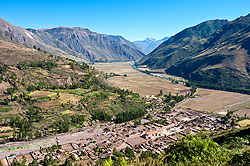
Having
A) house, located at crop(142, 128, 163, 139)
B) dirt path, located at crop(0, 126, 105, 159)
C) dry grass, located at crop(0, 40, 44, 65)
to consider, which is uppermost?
dry grass, located at crop(0, 40, 44, 65)

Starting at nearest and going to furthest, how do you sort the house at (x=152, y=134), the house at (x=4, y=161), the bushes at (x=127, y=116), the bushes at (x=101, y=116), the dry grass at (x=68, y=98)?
the house at (x=4, y=161)
the house at (x=152, y=134)
the bushes at (x=127, y=116)
the bushes at (x=101, y=116)
the dry grass at (x=68, y=98)

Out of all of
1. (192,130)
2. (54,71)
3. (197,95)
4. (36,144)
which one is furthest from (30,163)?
(197,95)

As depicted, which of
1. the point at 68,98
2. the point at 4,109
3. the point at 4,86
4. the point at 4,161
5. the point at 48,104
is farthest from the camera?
the point at 68,98

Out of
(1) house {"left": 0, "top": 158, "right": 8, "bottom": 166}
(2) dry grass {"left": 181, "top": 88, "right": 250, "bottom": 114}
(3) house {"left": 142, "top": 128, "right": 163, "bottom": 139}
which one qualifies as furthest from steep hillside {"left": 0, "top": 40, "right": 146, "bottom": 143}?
(2) dry grass {"left": 181, "top": 88, "right": 250, "bottom": 114}

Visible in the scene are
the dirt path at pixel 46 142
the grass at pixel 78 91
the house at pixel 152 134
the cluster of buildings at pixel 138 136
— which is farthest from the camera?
the grass at pixel 78 91

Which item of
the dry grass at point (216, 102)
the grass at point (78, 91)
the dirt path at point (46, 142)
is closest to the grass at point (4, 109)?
the dirt path at point (46, 142)

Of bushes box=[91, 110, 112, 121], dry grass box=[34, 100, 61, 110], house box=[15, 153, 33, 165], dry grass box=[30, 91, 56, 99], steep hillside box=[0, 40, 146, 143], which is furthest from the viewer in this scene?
dry grass box=[30, 91, 56, 99]

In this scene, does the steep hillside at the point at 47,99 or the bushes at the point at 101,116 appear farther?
the bushes at the point at 101,116

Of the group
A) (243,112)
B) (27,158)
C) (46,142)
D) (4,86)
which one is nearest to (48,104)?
(46,142)

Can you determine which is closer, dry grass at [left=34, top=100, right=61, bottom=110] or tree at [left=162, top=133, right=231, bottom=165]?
tree at [left=162, top=133, right=231, bottom=165]

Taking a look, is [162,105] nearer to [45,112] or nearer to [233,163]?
[45,112]

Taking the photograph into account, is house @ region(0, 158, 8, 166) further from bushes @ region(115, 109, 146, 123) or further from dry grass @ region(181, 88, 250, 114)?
dry grass @ region(181, 88, 250, 114)

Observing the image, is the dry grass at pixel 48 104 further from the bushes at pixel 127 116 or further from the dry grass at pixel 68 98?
the bushes at pixel 127 116

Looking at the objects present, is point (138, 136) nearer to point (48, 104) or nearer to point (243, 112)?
point (48, 104)
